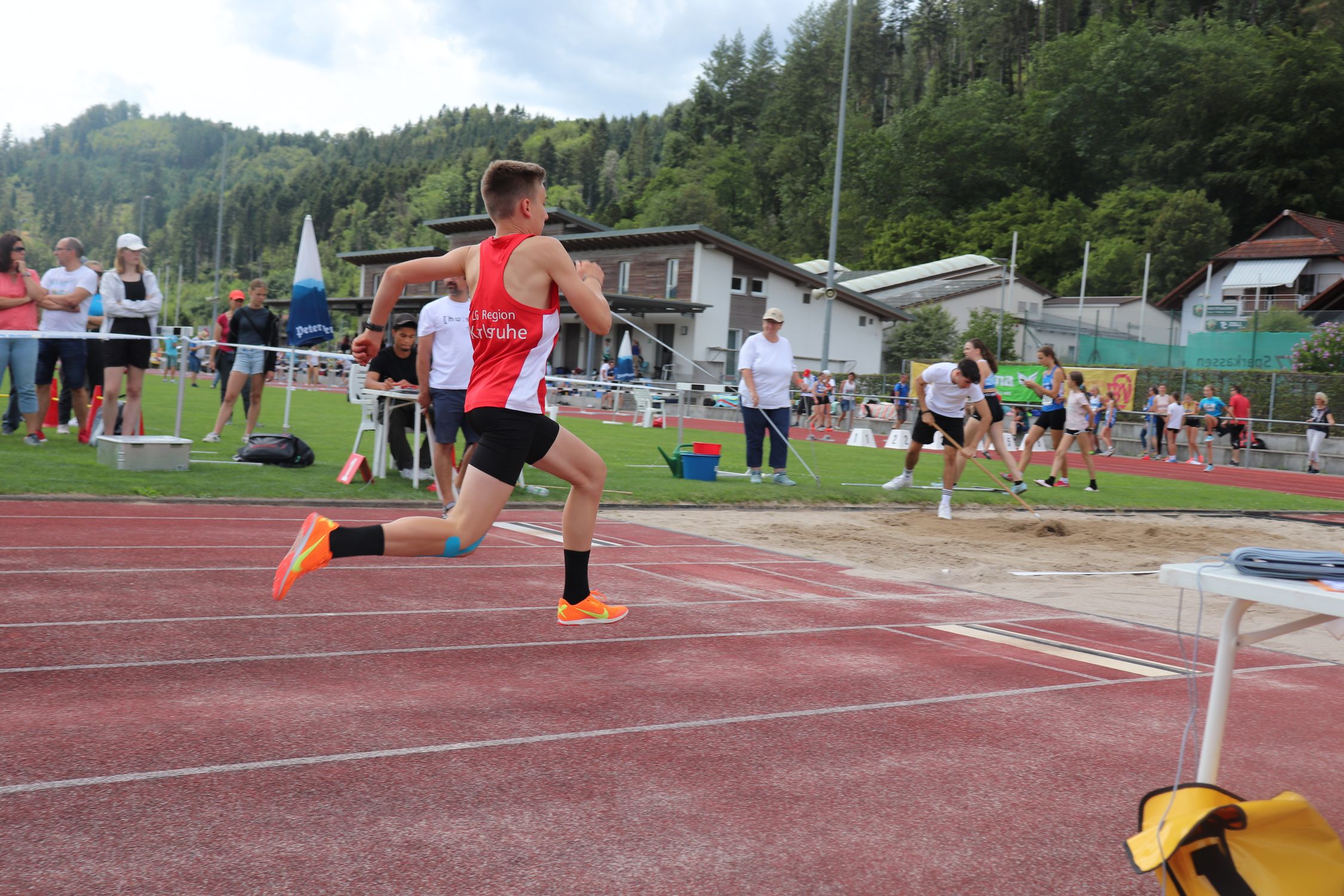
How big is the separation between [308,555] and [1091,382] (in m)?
30.7

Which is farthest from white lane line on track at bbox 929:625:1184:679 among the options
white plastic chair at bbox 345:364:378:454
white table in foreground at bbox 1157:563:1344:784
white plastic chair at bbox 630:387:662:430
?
white plastic chair at bbox 630:387:662:430

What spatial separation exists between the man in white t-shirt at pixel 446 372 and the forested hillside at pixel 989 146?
62.0 m

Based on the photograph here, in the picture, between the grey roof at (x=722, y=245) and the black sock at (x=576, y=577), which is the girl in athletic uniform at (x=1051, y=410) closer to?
the black sock at (x=576, y=577)

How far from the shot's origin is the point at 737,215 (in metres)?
94.1

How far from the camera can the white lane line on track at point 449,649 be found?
4.32 meters

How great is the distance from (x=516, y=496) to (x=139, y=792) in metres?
7.64

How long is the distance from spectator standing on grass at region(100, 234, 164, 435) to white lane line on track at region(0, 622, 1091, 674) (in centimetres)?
740

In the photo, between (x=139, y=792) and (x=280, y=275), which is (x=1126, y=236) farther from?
(x=280, y=275)

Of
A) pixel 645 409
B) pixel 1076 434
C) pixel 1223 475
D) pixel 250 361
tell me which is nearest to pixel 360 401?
pixel 250 361

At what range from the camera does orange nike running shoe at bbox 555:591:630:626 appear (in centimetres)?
526

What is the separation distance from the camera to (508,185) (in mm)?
4789

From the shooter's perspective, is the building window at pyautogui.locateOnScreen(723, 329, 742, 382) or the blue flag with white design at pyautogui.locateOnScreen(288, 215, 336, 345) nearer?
the blue flag with white design at pyautogui.locateOnScreen(288, 215, 336, 345)

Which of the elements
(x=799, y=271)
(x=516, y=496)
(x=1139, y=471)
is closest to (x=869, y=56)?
(x=799, y=271)

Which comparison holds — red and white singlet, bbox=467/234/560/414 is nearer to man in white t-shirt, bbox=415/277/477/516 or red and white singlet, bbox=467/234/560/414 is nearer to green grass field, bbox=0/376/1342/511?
man in white t-shirt, bbox=415/277/477/516
